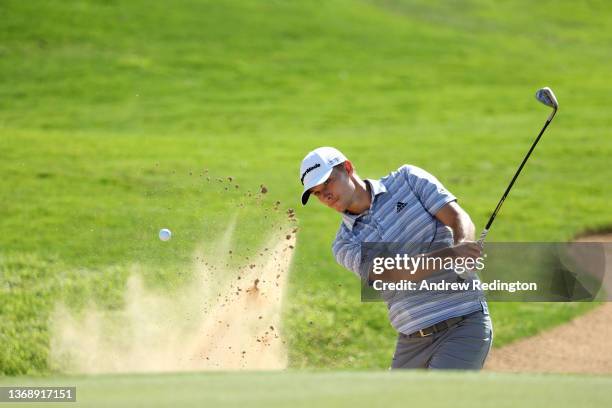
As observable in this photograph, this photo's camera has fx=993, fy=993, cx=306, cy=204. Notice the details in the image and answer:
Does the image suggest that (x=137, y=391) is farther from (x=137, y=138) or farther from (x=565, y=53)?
(x=565, y=53)

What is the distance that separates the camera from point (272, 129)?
1852cm

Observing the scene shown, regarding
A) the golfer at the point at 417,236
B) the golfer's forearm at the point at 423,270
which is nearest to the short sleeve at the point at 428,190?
the golfer at the point at 417,236

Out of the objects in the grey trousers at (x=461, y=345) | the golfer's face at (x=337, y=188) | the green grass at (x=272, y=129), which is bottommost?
the green grass at (x=272, y=129)

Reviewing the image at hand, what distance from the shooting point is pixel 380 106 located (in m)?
20.8

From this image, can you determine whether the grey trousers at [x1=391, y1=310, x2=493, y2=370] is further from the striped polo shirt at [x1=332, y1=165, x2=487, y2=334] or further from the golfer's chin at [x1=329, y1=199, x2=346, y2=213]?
the golfer's chin at [x1=329, y1=199, x2=346, y2=213]

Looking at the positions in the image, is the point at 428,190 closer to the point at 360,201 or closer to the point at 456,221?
the point at 456,221

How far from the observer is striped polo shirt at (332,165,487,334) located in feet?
17.0

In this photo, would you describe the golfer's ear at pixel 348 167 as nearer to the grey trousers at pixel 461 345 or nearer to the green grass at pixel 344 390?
the grey trousers at pixel 461 345

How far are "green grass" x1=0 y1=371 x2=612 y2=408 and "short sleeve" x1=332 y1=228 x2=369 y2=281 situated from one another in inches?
49.1

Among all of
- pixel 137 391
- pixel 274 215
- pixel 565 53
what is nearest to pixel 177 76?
pixel 565 53

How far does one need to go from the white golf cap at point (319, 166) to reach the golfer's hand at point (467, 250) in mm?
768

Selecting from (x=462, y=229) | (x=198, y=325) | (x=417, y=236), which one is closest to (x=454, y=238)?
(x=462, y=229)

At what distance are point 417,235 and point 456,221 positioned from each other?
24 centimetres

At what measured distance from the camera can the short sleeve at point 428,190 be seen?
516 cm
